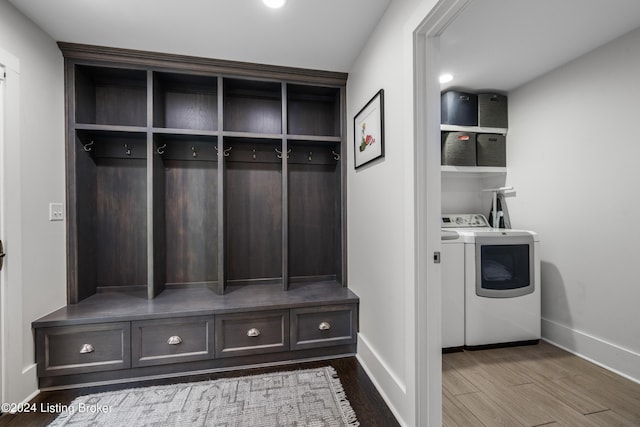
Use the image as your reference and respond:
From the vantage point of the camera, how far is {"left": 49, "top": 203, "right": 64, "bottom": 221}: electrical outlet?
2.04 m

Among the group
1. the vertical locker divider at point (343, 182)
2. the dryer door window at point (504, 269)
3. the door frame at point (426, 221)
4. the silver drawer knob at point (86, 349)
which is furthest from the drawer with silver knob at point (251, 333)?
the dryer door window at point (504, 269)

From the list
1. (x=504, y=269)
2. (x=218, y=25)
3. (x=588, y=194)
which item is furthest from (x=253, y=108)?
(x=588, y=194)

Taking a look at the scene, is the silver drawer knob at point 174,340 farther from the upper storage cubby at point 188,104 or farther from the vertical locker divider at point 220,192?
the upper storage cubby at point 188,104

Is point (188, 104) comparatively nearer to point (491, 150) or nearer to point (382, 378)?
point (382, 378)

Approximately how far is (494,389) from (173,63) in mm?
3475

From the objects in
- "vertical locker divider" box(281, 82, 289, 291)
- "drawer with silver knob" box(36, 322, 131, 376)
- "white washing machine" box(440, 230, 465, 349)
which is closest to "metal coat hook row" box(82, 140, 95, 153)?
"drawer with silver knob" box(36, 322, 131, 376)

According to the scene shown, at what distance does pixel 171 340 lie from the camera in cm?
204

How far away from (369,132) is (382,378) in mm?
1690

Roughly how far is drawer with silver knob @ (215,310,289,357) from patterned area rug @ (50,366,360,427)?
20 cm

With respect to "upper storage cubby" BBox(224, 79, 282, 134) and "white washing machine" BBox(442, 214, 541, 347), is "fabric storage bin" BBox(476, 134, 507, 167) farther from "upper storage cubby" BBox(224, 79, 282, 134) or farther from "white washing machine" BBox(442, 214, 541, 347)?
"upper storage cubby" BBox(224, 79, 282, 134)

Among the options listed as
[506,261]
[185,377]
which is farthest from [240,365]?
[506,261]

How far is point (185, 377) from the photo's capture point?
6.80 ft

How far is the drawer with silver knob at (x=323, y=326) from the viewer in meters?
2.24

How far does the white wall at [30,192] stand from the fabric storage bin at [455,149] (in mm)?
3258
